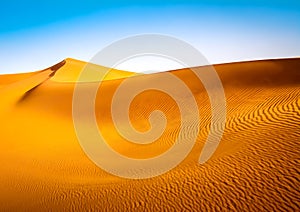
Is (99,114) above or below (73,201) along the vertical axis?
above

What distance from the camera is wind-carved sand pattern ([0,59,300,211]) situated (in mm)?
5750

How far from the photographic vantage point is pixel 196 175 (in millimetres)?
6930

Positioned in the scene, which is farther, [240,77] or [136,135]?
[240,77]

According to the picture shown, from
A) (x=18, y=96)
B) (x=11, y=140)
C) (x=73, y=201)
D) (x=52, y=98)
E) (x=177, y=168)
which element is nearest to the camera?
(x=73, y=201)

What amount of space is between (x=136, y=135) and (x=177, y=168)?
6071mm

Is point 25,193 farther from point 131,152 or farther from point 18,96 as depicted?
Result: point 18,96

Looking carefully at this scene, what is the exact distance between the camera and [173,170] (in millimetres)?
7836

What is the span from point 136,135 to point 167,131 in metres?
1.80

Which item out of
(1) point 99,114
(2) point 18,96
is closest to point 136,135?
(1) point 99,114

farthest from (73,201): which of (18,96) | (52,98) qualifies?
(18,96)

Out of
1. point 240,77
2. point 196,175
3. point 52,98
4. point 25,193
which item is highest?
point 52,98

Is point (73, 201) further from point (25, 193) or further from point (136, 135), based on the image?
point (136, 135)

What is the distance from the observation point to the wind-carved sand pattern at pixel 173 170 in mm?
5750

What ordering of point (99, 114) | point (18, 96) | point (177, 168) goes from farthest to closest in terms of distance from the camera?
1. point (18, 96)
2. point (99, 114)
3. point (177, 168)
